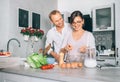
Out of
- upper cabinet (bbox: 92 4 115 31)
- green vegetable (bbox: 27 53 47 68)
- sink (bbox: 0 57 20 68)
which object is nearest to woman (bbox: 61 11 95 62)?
green vegetable (bbox: 27 53 47 68)

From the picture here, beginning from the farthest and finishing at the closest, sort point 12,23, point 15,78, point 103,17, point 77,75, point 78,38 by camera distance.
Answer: point 103,17, point 12,23, point 78,38, point 15,78, point 77,75

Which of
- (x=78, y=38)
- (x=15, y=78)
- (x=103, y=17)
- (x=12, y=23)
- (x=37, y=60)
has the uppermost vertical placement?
(x=103, y=17)

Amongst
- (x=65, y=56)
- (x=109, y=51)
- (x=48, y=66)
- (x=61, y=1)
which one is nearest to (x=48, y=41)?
(x=65, y=56)

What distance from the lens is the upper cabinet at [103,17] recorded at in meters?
3.32

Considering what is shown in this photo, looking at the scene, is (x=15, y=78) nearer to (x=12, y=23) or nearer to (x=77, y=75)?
(x=77, y=75)

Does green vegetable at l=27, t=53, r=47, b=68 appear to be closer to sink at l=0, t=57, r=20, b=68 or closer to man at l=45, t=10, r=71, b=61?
sink at l=0, t=57, r=20, b=68

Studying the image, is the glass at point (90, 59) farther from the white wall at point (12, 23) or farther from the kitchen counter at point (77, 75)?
the white wall at point (12, 23)

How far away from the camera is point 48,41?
6.49 ft

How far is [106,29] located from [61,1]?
148cm

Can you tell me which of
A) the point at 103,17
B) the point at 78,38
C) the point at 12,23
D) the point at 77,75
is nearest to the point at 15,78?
the point at 77,75

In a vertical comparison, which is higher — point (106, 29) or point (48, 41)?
point (106, 29)

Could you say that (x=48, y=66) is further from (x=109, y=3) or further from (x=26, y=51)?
(x=109, y=3)

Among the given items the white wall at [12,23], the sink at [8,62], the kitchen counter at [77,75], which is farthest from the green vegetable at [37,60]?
the white wall at [12,23]

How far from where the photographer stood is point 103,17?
11.5ft
